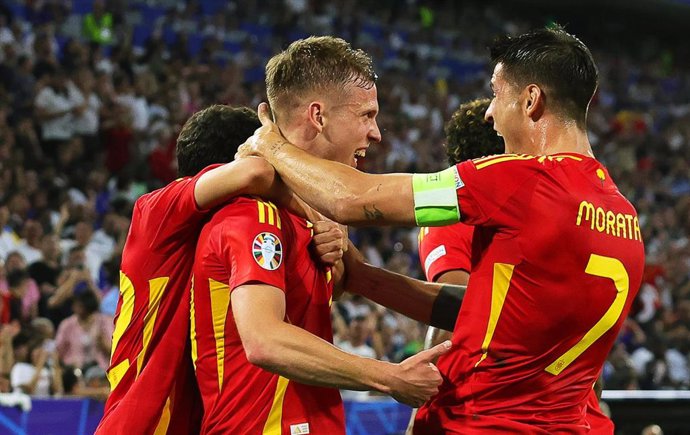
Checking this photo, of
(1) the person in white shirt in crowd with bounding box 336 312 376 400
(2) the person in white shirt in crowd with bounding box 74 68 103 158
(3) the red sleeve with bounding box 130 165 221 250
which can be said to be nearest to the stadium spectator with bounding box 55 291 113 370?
(1) the person in white shirt in crowd with bounding box 336 312 376 400

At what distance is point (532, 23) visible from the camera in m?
28.3

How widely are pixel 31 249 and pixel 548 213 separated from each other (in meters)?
8.31

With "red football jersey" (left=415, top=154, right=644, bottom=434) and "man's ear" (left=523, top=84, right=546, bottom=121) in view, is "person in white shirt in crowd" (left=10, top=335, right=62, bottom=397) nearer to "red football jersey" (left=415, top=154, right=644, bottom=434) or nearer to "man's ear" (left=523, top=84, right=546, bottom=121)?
"red football jersey" (left=415, top=154, right=644, bottom=434)

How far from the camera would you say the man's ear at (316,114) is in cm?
358

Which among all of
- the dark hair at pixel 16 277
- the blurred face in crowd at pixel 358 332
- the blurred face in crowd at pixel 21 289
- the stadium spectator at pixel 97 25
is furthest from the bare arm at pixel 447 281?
the stadium spectator at pixel 97 25

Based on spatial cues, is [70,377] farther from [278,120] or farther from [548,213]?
[548,213]

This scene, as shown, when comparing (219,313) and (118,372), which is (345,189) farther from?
(118,372)

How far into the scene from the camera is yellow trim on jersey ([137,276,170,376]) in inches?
145

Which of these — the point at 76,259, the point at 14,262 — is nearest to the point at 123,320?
the point at 14,262

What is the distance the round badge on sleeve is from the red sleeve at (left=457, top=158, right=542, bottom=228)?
0.60 metres

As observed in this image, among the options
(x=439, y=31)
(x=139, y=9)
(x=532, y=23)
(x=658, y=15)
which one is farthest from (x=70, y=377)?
(x=658, y=15)

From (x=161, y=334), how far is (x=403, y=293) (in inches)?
40.8

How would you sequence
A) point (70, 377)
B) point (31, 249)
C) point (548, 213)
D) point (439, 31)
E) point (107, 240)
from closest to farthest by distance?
point (548, 213) → point (70, 377) → point (31, 249) → point (107, 240) → point (439, 31)

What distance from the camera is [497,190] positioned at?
3.20 m
